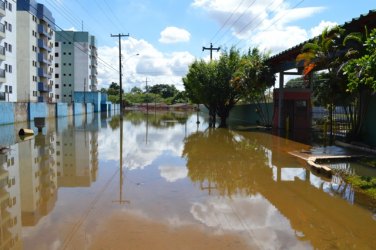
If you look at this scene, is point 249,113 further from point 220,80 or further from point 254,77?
point 254,77

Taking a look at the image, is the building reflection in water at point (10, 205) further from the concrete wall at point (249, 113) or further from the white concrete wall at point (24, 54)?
the white concrete wall at point (24, 54)

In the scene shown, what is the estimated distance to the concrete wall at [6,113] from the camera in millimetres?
32281

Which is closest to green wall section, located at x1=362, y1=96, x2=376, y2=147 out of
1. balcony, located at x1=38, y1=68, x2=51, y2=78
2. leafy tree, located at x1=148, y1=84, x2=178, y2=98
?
balcony, located at x1=38, y1=68, x2=51, y2=78

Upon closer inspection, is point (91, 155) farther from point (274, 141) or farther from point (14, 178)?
point (274, 141)

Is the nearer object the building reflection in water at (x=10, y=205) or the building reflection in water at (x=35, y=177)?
the building reflection in water at (x=10, y=205)

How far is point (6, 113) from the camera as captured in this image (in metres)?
33.0

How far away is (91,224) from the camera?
7004mm

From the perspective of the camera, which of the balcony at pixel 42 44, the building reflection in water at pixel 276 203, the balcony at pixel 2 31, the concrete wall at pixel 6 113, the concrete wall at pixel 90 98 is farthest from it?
the concrete wall at pixel 90 98

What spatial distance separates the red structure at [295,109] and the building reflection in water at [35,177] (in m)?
14.8

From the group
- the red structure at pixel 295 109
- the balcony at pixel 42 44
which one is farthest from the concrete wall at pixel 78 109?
the red structure at pixel 295 109

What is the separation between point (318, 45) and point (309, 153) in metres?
5.76

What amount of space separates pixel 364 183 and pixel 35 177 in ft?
30.4

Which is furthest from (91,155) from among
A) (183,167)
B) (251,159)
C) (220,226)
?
(220,226)

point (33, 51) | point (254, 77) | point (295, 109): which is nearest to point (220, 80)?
point (254, 77)
